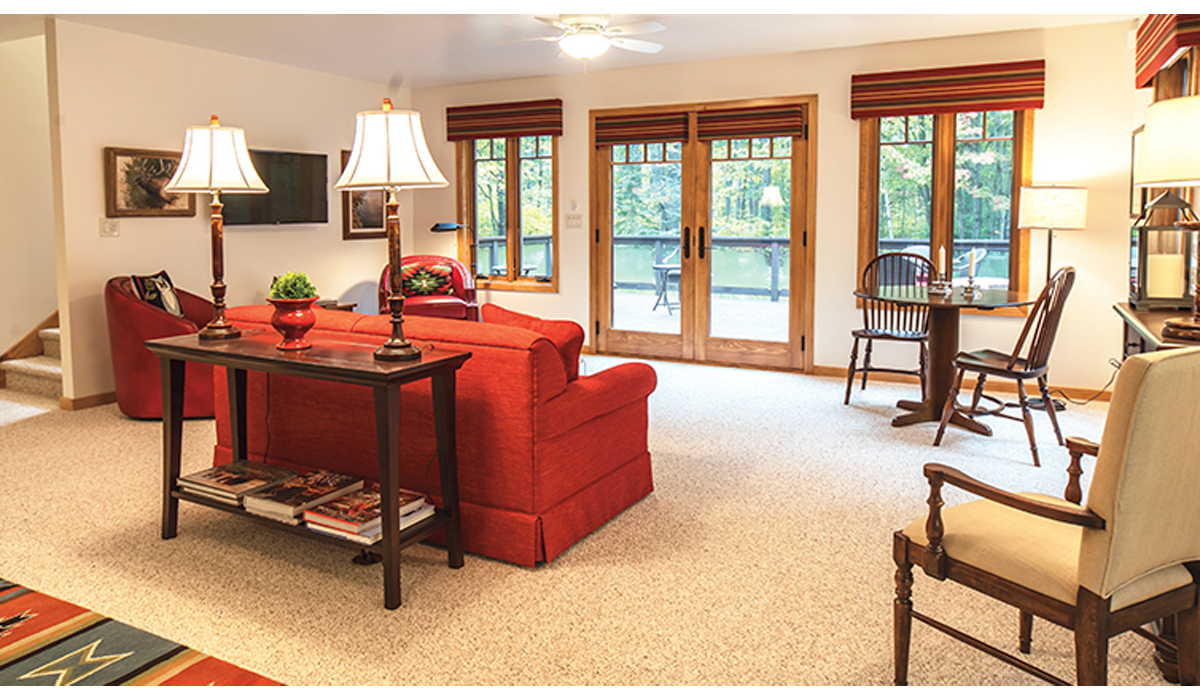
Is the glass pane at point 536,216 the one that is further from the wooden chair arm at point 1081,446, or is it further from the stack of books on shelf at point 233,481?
the wooden chair arm at point 1081,446

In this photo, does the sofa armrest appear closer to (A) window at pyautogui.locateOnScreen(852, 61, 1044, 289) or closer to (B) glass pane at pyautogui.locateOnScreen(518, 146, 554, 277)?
(A) window at pyautogui.locateOnScreen(852, 61, 1044, 289)

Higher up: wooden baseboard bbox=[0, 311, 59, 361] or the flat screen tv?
the flat screen tv

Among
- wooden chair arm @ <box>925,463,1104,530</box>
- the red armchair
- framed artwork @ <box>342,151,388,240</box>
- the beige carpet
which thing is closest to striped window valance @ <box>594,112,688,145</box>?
the red armchair

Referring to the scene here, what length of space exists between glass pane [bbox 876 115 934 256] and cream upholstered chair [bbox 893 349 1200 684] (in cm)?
461

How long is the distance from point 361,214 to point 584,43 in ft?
11.8

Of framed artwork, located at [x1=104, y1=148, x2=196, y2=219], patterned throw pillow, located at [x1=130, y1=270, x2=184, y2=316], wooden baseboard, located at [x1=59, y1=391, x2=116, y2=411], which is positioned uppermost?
framed artwork, located at [x1=104, y1=148, x2=196, y2=219]

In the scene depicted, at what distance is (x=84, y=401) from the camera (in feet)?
18.6

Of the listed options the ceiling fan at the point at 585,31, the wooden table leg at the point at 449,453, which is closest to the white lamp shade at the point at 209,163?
the wooden table leg at the point at 449,453

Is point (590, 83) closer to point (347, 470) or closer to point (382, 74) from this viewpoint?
point (382, 74)

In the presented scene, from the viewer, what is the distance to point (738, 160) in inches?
271

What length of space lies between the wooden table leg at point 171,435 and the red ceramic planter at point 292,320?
0.56 metres

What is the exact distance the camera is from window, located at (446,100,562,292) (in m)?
7.64
